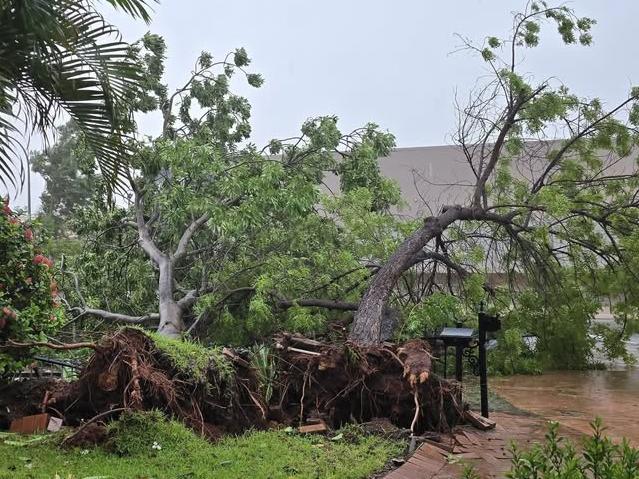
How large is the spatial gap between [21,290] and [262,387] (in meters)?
2.31

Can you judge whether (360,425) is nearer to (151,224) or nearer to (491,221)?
(491,221)

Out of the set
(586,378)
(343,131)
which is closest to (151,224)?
(343,131)

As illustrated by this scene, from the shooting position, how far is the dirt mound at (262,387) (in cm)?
516

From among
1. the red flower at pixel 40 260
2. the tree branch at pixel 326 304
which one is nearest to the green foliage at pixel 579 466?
the red flower at pixel 40 260

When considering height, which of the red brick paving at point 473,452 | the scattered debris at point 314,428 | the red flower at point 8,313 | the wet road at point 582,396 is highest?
the red flower at point 8,313

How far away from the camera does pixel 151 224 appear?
10.6 meters

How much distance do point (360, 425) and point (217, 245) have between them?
4964 mm

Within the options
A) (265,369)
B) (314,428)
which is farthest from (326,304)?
(314,428)

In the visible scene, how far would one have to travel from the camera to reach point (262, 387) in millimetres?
6141

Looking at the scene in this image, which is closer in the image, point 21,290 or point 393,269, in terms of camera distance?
point 21,290

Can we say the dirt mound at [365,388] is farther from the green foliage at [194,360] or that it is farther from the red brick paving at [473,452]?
the green foliage at [194,360]

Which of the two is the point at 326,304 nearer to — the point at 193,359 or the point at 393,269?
the point at 393,269

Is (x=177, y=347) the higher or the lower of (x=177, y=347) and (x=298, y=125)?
the lower

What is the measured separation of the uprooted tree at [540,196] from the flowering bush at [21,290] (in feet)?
12.7
